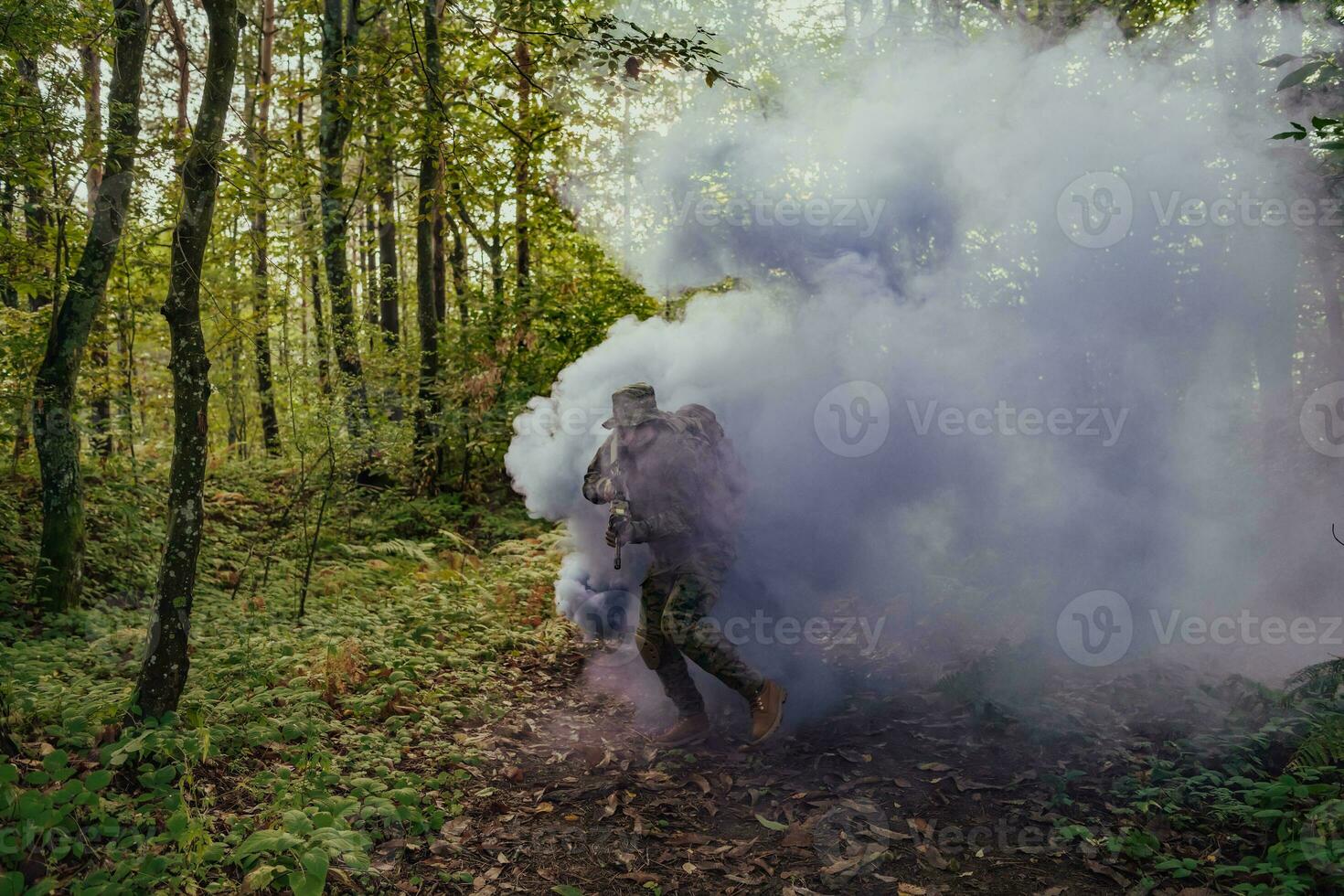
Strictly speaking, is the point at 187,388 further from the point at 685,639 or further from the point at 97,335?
the point at 97,335

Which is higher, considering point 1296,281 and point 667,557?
point 1296,281

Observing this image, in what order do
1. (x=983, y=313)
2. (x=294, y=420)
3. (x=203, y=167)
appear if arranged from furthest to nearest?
(x=294, y=420), (x=983, y=313), (x=203, y=167)

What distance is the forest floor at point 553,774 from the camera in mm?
3533

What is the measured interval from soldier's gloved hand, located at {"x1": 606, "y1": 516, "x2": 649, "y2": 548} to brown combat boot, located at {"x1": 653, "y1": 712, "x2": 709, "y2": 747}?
120cm

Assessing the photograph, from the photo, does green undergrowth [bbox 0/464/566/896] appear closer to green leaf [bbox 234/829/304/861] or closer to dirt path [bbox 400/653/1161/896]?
green leaf [bbox 234/829/304/861]

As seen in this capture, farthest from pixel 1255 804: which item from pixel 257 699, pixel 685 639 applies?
pixel 257 699

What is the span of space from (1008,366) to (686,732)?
379cm

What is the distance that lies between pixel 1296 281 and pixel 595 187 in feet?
24.1

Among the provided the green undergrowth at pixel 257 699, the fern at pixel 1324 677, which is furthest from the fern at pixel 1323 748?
the green undergrowth at pixel 257 699

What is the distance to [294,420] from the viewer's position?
26.5 ft

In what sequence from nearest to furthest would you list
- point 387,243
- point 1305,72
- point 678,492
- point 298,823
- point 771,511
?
point 298,823 → point 1305,72 → point 678,492 → point 771,511 → point 387,243

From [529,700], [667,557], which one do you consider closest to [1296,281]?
[667,557]

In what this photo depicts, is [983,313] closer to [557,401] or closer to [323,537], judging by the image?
[557,401]

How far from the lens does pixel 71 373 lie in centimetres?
658
